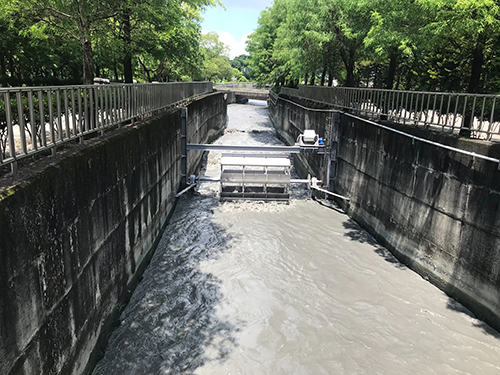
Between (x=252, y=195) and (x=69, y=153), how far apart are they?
37.0ft

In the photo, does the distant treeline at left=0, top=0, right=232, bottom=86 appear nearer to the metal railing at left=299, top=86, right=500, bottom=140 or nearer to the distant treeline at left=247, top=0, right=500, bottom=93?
the distant treeline at left=247, top=0, right=500, bottom=93

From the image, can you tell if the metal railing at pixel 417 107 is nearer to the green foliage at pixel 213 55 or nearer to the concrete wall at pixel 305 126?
the concrete wall at pixel 305 126

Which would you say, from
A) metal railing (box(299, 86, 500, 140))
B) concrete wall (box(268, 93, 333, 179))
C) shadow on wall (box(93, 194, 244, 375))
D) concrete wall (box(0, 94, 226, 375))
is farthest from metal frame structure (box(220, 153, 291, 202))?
concrete wall (box(0, 94, 226, 375))

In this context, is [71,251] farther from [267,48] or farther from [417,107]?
[267,48]

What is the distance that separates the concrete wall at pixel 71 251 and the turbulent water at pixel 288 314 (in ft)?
3.29

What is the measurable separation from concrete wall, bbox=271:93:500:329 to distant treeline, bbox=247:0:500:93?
3.07 metres

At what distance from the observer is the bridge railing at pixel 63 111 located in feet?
16.2

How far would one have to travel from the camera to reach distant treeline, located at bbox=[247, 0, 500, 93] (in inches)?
413

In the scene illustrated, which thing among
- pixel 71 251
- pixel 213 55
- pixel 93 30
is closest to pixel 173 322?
pixel 71 251

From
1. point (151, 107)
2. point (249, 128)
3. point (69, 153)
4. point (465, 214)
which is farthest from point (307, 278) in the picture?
point (249, 128)

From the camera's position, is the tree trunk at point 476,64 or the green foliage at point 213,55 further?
the green foliage at point 213,55

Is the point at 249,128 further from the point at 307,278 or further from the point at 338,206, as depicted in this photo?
the point at 307,278

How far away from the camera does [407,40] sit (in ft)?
45.1

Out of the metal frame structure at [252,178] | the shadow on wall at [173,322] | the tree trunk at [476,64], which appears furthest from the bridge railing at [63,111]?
the tree trunk at [476,64]
